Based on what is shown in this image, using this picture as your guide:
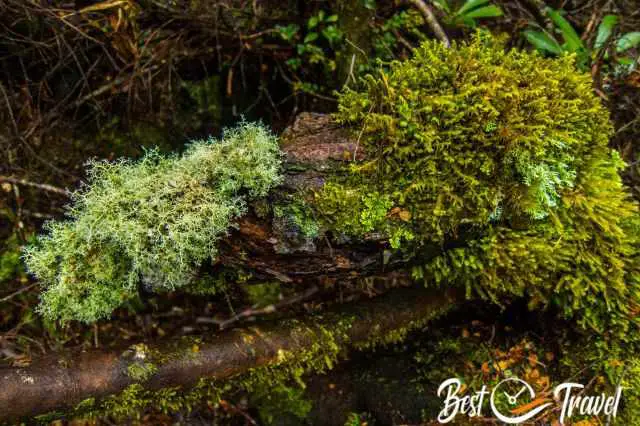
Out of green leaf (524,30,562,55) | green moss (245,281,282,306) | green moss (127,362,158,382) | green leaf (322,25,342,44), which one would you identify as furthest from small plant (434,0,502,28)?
green moss (127,362,158,382)

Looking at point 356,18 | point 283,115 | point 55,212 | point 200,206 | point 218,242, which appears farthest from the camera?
point 283,115

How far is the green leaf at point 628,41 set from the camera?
295 cm

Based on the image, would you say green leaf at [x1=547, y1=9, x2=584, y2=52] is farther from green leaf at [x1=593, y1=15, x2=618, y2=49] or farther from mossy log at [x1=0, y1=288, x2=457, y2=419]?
mossy log at [x1=0, y1=288, x2=457, y2=419]

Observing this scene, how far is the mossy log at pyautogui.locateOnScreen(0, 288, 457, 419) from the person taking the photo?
6.67 feet

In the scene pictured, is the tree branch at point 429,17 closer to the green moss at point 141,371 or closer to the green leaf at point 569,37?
the green leaf at point 569,37

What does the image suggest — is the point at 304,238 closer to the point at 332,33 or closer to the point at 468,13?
the point at 332,33

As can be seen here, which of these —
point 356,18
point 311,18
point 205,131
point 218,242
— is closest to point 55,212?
point 205,131

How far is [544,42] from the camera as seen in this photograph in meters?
2.92

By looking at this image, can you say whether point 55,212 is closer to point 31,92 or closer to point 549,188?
point 31,92

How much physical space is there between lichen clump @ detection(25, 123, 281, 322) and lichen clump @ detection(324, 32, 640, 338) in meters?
0.43

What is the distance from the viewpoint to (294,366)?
2580 mm

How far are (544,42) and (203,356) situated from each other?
2.82m

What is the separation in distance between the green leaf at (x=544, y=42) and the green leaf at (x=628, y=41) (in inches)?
16.7

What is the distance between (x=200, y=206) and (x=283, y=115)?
1748 mm
